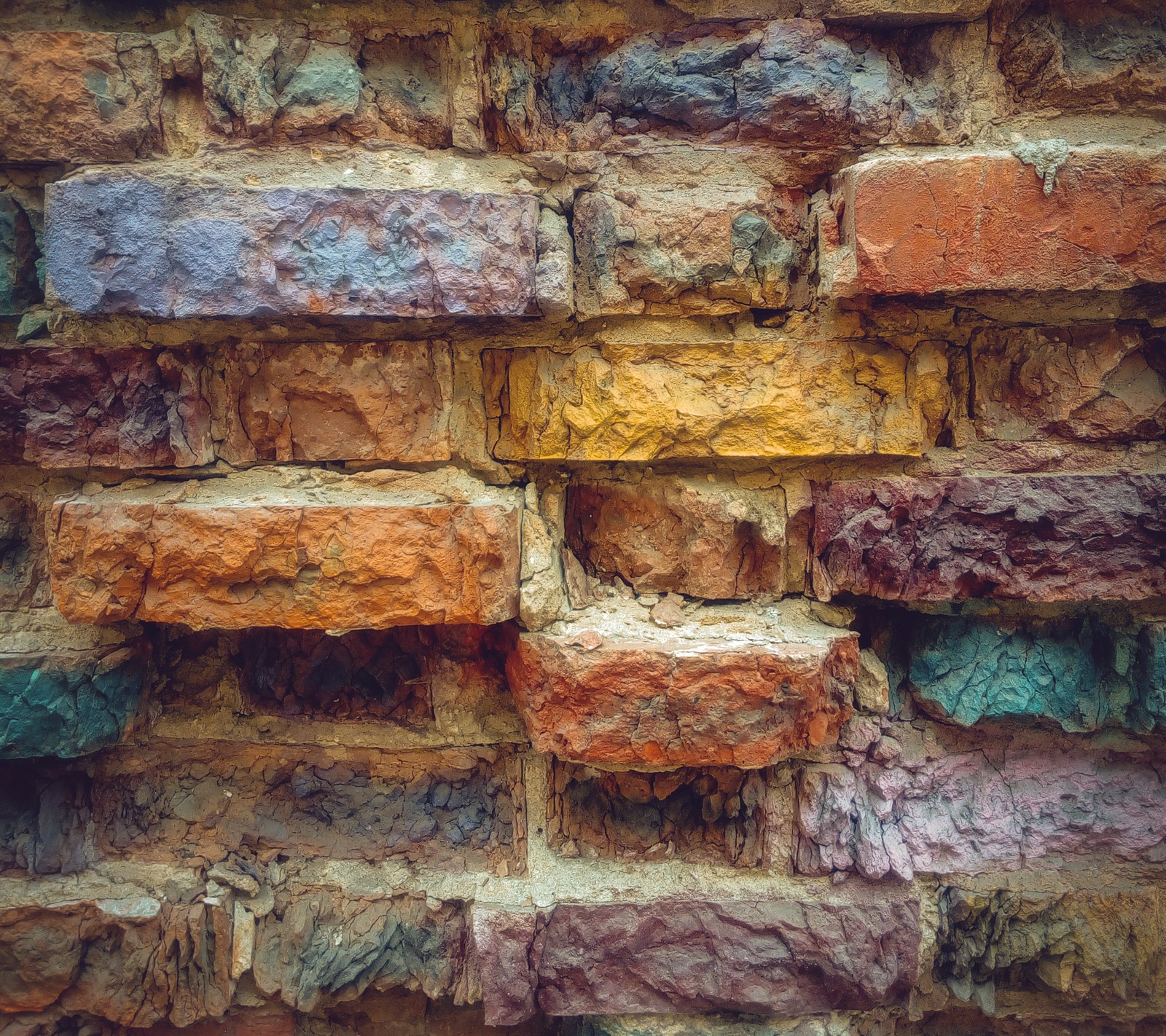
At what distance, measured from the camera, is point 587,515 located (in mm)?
712

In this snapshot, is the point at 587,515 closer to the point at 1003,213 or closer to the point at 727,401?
the point at 727,401

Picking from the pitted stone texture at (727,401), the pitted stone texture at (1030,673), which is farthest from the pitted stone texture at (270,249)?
the pitted stone texture at (1030,673)

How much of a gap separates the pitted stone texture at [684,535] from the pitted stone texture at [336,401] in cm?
15

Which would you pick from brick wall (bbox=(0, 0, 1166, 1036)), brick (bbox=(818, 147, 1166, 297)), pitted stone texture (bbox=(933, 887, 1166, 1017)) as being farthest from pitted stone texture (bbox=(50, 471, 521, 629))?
pitted stone texture (bbox=(933, 887, 1166, 1017))

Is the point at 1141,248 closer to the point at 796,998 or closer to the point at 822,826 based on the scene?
the point at 822,826

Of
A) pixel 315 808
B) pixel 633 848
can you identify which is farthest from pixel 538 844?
pixel 315 808

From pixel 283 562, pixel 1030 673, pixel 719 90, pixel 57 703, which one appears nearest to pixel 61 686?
pixel 57 703

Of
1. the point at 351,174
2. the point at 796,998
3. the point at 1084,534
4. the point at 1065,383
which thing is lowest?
the point at 796,998

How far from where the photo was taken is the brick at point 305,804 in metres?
0.74

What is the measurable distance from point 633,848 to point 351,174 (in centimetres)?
63

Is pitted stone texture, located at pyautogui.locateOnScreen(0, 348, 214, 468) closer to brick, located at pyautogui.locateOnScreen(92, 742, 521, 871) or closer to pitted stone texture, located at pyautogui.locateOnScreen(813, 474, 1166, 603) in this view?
brick, located at pyautogui.locateOnScreen(92, 742, 521, 871)

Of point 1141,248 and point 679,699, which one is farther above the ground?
point 1141,248

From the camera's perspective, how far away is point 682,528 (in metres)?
0.70

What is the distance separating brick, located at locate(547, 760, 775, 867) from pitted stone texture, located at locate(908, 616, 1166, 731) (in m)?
0.19
